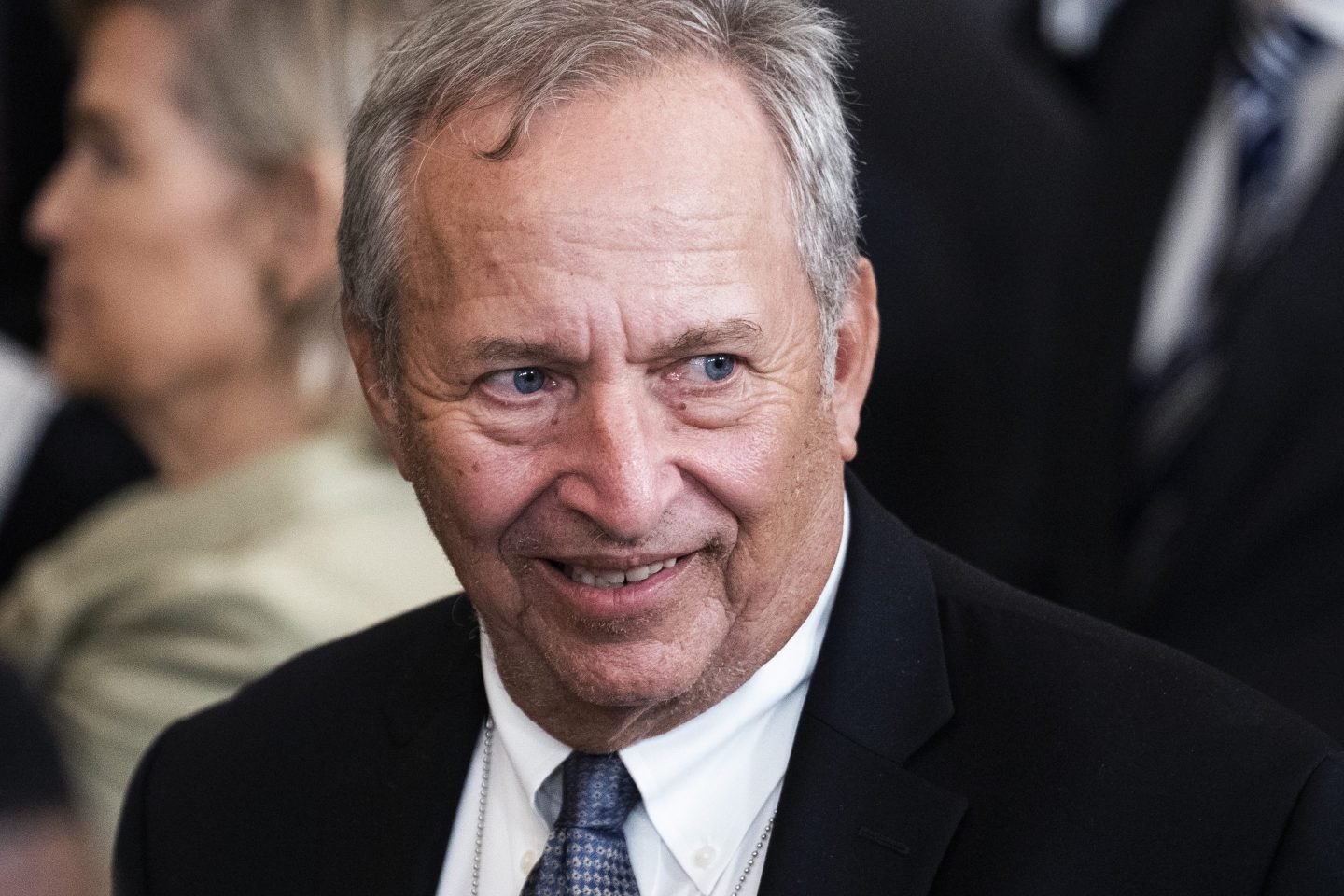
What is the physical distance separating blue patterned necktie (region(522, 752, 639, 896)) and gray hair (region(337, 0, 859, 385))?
0.47 metres

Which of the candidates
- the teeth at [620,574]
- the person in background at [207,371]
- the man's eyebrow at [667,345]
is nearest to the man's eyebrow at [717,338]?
the man's eyebrow at [667,345]

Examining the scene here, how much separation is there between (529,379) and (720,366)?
7.5 inches

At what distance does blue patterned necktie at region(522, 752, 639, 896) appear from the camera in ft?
6.80

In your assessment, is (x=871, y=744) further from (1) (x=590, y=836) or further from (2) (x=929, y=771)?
(1) (x=590, y=836)

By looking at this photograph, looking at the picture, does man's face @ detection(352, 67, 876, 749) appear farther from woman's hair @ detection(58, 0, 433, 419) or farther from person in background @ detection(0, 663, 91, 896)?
woman's hair @ detection(58, 0, 433, 419)

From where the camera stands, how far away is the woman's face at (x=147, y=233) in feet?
12.7

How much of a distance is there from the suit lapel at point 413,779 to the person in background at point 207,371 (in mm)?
1185

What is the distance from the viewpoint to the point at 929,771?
200 centimetres

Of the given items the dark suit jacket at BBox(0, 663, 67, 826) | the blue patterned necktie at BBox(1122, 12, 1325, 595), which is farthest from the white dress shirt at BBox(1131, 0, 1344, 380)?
the dark suit jacket at BBox(0, 663, 67, 826)

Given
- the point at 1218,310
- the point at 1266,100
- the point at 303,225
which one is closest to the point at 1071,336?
the point at 1218,310

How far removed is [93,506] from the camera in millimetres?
4938

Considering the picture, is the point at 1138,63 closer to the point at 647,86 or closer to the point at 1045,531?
the point at 1045,531

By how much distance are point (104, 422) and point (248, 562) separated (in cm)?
159

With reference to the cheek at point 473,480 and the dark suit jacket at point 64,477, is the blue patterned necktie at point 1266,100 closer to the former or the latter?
the cheek at point 473,480
